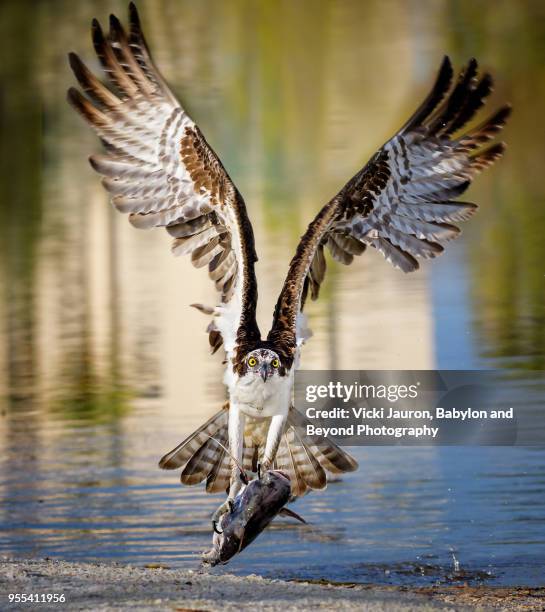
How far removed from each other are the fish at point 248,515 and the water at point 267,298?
1744 mm

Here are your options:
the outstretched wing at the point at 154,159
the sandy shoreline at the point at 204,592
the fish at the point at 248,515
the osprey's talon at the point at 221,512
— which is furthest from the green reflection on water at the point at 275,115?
the fish at the point at 248,515

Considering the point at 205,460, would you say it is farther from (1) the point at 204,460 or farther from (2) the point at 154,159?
(2) the point at 154,159

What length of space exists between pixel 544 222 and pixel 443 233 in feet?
52.3

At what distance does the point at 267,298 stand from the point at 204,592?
12947 millimetres

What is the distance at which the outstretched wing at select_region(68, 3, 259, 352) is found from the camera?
941cm

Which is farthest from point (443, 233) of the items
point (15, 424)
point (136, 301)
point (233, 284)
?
point (136, 301)

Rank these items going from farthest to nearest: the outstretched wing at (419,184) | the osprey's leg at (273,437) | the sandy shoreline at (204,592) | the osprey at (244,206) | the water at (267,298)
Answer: the water at (267,298), the outstretched wing at (419,184), the osprey at (244,206), the osprey's leg at (273,437), the sandy shoreline at (204,592)

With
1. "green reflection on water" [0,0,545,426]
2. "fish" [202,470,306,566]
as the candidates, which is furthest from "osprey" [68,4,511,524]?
"green reflection on water" [0,0,545,426]

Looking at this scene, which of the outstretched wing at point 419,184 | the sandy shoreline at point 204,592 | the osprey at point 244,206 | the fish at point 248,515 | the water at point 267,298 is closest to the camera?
the fish at point 248,515

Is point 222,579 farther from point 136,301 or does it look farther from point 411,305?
point 136,301

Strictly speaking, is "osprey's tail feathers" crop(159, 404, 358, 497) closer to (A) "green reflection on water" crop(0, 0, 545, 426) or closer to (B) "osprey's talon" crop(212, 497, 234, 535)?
(B) "osprey's talon" crop(212, 497, 234, 535)

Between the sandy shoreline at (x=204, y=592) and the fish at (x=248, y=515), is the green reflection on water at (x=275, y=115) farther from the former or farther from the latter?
the fish at (x=248, y=515)

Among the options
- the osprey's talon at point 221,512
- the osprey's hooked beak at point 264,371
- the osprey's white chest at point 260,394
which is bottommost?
the osprey's talon at point 221,512

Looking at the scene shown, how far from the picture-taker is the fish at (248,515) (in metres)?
7.00
